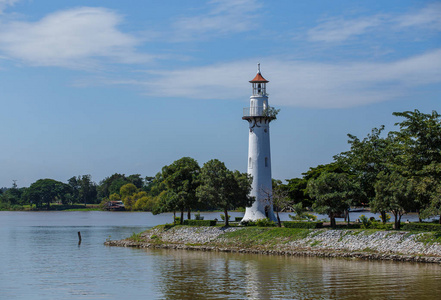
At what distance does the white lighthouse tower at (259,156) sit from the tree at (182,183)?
6.47 metres

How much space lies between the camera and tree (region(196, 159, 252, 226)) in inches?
2331

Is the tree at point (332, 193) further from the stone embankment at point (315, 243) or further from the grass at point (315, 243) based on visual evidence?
the grass at point (315, 243)

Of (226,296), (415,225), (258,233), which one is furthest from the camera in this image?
(258,233)

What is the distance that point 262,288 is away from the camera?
33625mm

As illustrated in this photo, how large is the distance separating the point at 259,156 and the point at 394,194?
16770 millimetres

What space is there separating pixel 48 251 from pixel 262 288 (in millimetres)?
31815

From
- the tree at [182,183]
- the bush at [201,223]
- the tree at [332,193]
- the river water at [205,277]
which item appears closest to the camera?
the river water at [205,277]

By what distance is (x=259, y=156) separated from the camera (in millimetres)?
62094

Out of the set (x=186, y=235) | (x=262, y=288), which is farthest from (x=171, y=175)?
(x=262, y=288)

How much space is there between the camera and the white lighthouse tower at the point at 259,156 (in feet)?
203

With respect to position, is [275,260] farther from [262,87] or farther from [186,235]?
[262,87]

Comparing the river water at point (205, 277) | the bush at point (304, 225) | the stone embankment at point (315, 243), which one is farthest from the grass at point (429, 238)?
the bush at point (304, 225)

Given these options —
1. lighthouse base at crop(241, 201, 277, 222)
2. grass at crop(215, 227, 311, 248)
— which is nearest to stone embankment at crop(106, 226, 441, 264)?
grass at crop(215, 227, 311, 248)

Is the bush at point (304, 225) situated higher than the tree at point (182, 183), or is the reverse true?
the tree at point (182, 183)
